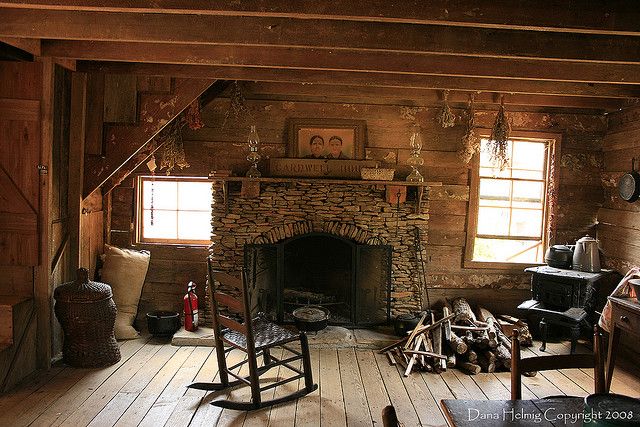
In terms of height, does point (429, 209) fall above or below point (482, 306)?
above

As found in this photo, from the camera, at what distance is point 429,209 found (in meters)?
5.30

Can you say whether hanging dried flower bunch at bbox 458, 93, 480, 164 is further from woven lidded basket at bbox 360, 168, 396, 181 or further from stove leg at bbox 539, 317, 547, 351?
stove leg at bbox 539, 317, 547, 351

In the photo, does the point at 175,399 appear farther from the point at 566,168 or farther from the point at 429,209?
the point at 566,168

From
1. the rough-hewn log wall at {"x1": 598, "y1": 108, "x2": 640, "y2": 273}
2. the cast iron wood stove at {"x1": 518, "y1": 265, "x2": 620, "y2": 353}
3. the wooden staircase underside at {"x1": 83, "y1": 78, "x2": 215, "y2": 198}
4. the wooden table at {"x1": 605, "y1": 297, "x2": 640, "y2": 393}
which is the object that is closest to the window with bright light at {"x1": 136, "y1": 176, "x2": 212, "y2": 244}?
the wooden staircase underside at {"x1": 83, "y1": 78, "x2": 215, "y2": 198}

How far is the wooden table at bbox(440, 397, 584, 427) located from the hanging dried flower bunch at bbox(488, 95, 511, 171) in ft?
10.8

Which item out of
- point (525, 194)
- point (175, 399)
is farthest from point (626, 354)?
point (175, 399)

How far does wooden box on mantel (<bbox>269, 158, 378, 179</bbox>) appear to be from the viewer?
5109mm

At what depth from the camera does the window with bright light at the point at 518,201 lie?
5418mm

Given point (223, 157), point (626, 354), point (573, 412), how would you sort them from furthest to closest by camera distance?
point (223, 157) → point (626, 354) → point (573, 412)

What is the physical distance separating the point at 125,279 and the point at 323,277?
6.68 feet

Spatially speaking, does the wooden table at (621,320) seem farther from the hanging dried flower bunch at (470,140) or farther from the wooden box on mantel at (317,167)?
the wooden box on mantel at (317,167)

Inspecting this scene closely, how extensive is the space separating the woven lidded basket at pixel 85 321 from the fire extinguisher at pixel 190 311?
85cm

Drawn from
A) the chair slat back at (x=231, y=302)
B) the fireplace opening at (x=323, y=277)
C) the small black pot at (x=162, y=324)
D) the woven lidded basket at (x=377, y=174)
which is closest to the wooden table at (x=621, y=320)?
the fireplace opening at (x=323, y=277)

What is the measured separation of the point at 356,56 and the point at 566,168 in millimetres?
3041
